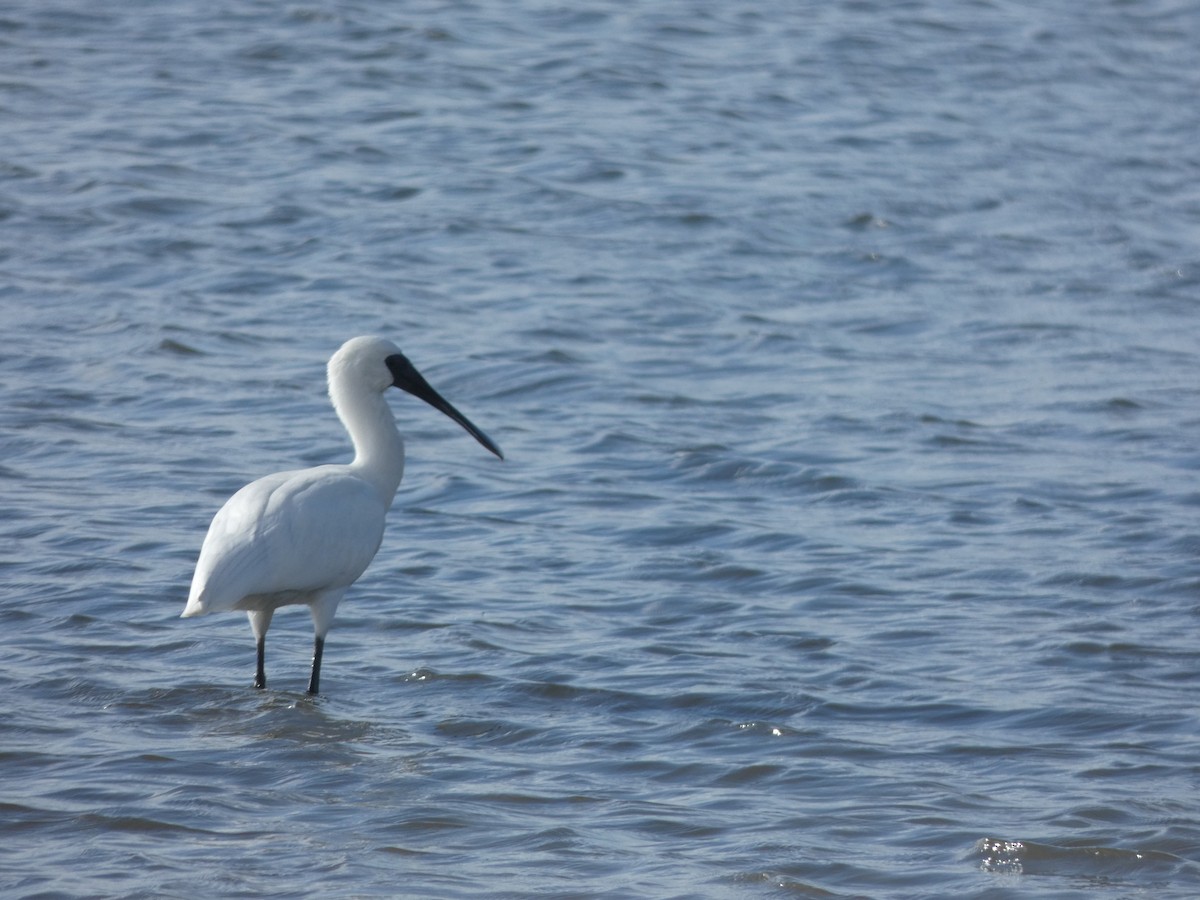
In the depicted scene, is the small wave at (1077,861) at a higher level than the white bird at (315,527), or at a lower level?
lower

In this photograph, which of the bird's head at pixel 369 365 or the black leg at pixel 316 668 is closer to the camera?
the black leg at pixel 316 668

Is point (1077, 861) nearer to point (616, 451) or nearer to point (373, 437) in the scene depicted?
point (373, 437)

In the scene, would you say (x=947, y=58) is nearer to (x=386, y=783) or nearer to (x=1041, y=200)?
(x=1041, y=200)

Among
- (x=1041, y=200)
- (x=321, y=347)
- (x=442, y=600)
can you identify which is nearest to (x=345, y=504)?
(x=442, y=600)


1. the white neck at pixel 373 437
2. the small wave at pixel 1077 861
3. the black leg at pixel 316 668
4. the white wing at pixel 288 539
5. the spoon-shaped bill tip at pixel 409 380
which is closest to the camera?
the small wave at pixel 1077 861

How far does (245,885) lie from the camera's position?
546cm

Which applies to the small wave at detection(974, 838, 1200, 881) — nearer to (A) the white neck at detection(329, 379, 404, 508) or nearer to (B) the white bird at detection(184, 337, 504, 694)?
(B) the white bird at detection(184, 337, 504, 694)

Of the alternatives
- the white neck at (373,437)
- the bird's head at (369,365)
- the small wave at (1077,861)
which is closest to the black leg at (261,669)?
the white neck at (373,437)

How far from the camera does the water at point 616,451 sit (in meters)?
6.07

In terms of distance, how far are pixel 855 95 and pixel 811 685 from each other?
12.2 m

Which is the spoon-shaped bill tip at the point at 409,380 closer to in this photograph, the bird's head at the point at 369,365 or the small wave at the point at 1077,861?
the bird's head at the point at 369,365

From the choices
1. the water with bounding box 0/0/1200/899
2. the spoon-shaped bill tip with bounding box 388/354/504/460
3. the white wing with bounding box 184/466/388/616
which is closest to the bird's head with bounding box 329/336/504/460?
the spoon-shaped bill tip with bounding box 388/354/504/460

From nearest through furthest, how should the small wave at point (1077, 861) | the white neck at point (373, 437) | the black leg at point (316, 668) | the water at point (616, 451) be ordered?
the small wave at point (1077, 861)
the water at point (616, 451)
the black leg at point (316, 668)
the white neck at point (373, 437)

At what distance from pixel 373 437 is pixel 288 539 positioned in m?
0.90
